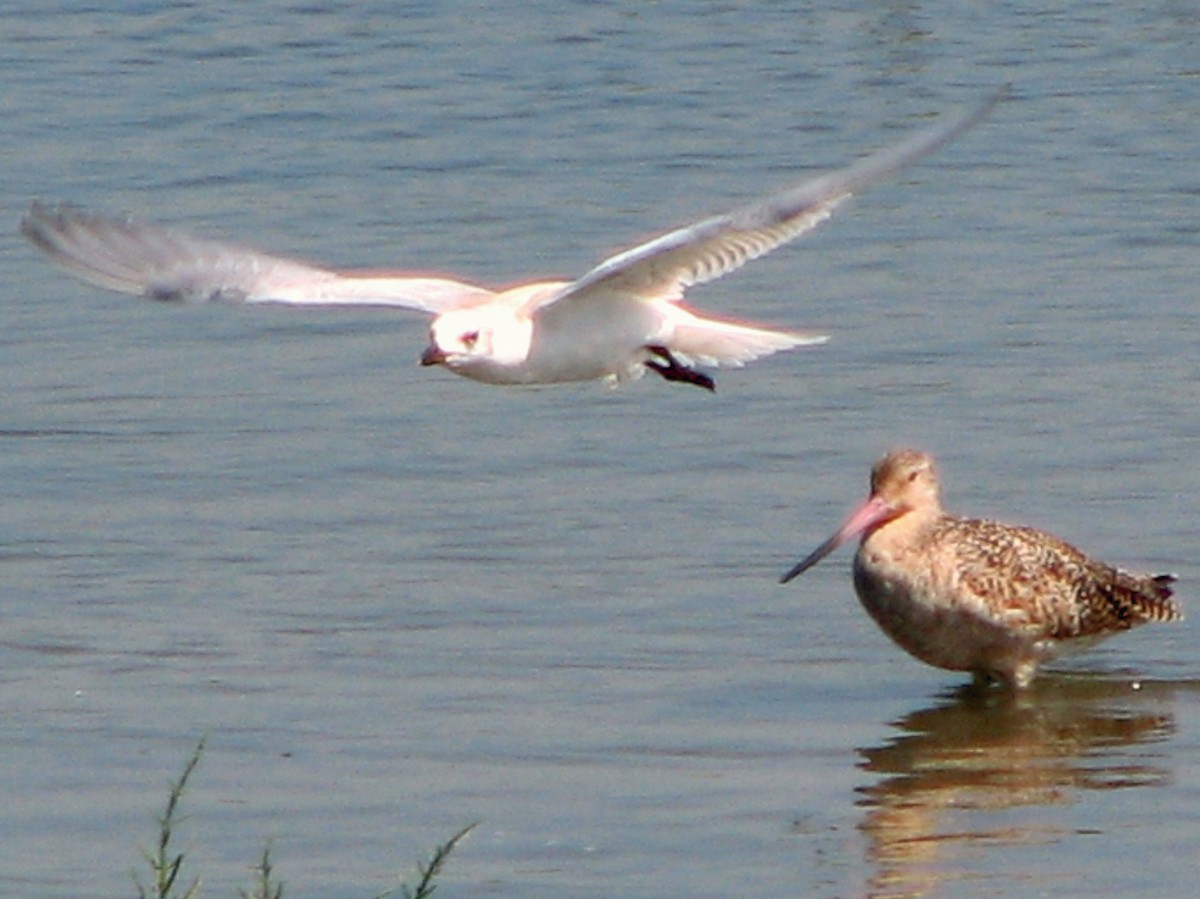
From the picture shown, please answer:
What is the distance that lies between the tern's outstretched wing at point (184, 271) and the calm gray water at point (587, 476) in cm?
118

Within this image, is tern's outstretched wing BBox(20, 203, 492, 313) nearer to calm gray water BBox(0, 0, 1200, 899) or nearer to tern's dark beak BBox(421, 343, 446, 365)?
tern's dark beak BBox(421, 343, 446, 365)

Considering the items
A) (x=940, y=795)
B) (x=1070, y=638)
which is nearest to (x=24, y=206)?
(x=1070, y=638)

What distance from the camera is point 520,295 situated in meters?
8.57

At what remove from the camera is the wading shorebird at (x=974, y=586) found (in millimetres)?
9398

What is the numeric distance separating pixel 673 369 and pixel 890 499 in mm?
1432

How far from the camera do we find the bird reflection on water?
740 cm

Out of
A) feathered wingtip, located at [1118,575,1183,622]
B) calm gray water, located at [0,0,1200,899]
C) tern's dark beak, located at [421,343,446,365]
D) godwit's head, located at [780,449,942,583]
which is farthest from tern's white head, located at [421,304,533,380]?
feathered wingtip, located at [1118,575,1183,622]

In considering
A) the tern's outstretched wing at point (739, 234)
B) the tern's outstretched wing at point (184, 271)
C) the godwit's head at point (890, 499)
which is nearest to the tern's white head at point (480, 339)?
the tern's outstretched wing at point (739, 234)

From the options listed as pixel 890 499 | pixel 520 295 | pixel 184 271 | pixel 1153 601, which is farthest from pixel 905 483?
pixel 184 271

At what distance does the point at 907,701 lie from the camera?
9156 millimetres

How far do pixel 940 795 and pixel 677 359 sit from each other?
4.88ft

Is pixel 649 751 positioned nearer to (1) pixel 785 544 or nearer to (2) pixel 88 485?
(1) pixel 785 544

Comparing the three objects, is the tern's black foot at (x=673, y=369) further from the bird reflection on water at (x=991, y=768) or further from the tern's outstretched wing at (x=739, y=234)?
the bird reflection on water at (x=991, y=768)

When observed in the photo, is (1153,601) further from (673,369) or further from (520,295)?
(520,295)
